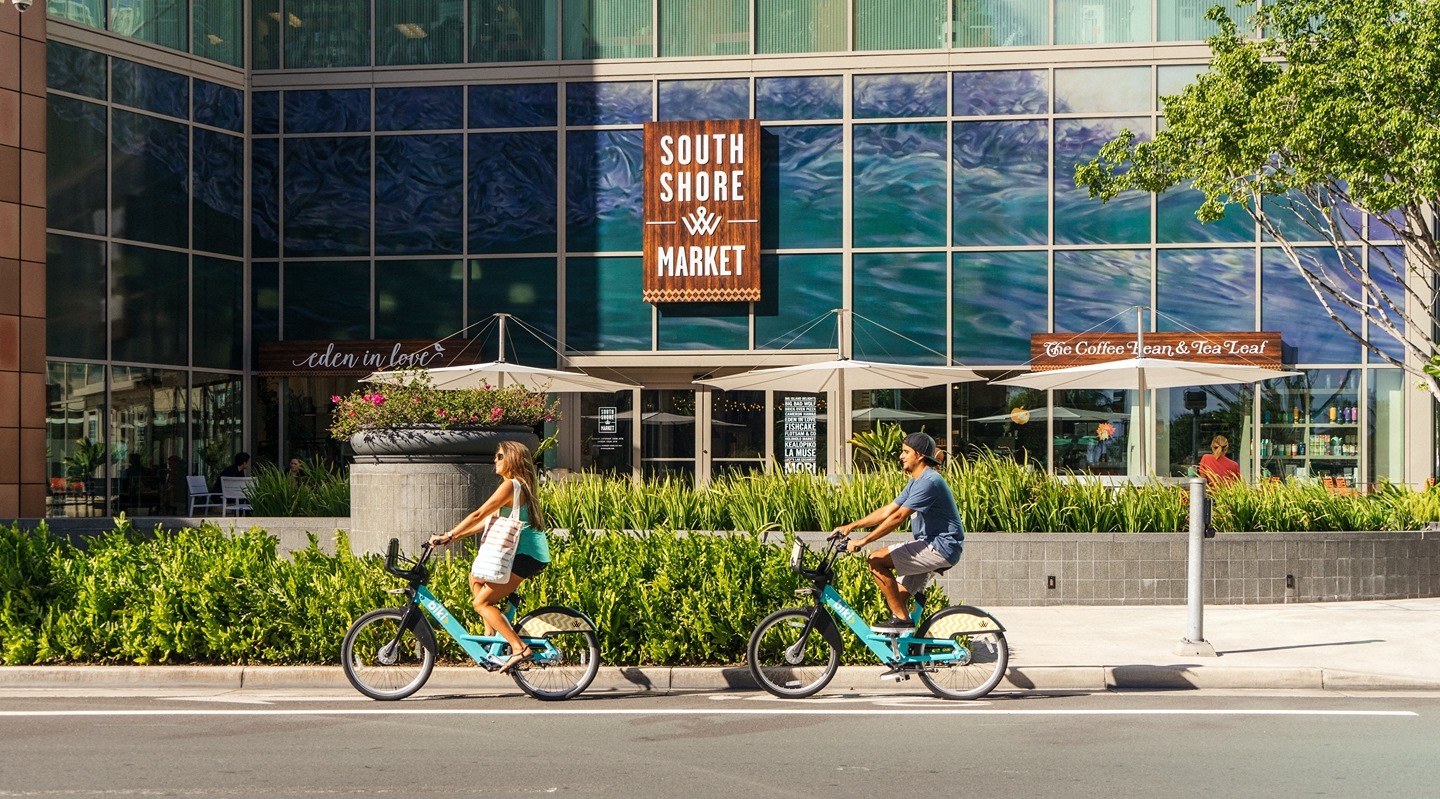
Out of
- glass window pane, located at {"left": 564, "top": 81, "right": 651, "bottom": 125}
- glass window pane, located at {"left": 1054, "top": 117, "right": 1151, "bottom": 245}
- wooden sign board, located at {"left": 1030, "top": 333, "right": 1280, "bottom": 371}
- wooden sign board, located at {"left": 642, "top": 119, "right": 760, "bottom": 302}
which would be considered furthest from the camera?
glass window pane, located at {"left": 564, "top": 81, "right": 651, "bottom": 125}

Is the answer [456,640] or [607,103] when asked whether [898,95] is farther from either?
[456,640]

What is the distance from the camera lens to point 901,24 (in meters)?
26.1

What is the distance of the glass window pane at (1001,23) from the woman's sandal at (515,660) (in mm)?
18557

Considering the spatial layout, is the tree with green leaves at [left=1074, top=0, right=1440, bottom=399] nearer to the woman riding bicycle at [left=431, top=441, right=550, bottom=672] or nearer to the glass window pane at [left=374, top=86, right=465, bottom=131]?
the woman riding bicycle at [left=431, top=441, right=550, bottom=672]

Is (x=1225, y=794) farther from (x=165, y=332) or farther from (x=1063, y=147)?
(x=165, y=332)

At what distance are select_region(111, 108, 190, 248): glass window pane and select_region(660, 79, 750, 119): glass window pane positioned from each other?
826cm

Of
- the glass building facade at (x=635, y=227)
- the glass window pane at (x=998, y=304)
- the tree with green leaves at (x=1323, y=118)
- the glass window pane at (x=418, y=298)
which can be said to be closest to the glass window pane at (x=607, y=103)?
the glass building facade at (x=635, y=227)

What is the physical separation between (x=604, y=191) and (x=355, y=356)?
5.21 meters

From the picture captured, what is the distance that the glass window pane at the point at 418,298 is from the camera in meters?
26.7

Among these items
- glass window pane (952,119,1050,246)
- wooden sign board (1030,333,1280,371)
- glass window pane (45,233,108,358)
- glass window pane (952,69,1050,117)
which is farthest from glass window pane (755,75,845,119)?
Result: glass window pane (45,233,108,358)

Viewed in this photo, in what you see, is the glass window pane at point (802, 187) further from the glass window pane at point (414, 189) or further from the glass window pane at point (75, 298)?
the glass window pane at point (75, 298)

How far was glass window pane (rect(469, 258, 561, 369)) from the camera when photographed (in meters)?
26.4

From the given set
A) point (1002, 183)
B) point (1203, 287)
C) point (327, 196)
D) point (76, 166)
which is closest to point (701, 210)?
point (1002, 183)

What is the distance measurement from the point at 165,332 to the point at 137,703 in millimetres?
16968
